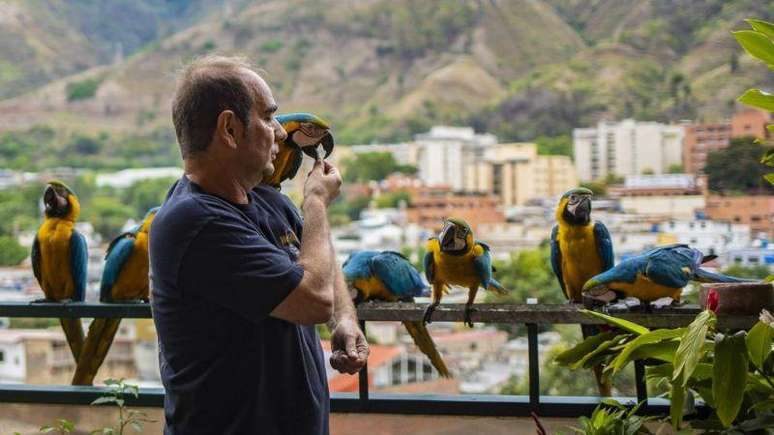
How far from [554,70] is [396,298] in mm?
39999

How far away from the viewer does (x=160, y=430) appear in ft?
8.34

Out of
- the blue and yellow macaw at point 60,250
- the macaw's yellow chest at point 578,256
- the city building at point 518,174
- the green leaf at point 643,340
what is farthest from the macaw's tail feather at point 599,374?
the city building at point 518,174

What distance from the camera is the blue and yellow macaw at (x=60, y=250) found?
299cm

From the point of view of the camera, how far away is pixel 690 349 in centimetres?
154

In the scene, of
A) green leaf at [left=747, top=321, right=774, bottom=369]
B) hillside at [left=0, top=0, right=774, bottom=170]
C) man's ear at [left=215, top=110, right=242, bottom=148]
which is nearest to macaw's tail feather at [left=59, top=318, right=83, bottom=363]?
man's ear at [left=215, top=110, right=242, bottom=148]

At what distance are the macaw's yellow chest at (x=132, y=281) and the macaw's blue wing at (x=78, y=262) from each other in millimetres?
174

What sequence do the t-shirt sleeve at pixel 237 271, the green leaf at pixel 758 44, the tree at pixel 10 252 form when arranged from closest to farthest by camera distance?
the t-shirt sleeve at pixel 237 271
the green leaf at pixel 758 44
the tree at pixel 10 252

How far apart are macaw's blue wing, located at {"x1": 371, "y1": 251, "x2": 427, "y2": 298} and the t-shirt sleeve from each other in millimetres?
1479

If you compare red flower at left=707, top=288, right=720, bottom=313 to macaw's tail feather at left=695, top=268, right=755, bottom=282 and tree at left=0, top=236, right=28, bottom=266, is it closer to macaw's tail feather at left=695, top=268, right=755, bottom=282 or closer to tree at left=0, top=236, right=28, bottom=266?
macaw's tail feather at left=695, top=268, right=755, bottom=282

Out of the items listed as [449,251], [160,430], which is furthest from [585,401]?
[160,430]

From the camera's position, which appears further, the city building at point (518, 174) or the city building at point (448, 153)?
the city building at point (448, 153)

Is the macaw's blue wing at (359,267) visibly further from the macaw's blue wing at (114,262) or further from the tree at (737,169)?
the tree at (737,169)

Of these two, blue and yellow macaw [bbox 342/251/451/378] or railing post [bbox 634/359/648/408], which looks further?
blue and yellow macaw [bbox 342/251/451/378]

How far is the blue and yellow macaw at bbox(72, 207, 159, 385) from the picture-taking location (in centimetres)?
272
